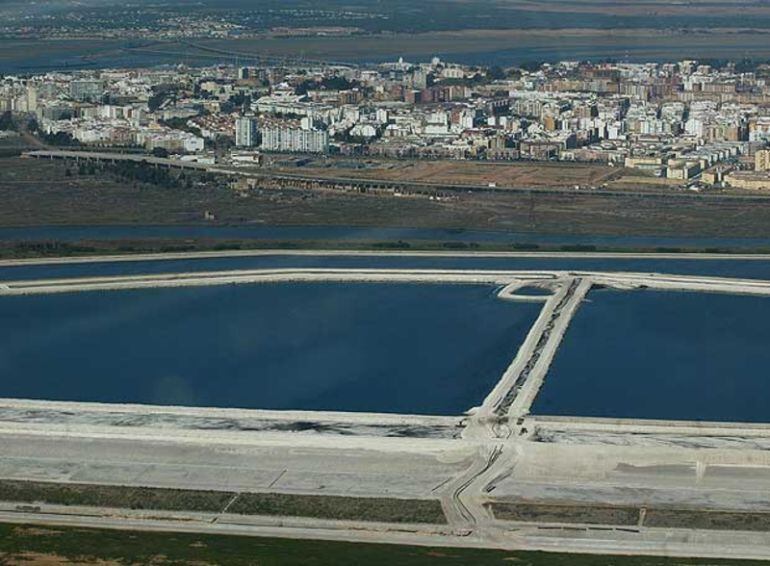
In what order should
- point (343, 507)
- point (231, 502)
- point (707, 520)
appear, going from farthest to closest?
point (231, 502) → point (343, 507) → point (707, 520)

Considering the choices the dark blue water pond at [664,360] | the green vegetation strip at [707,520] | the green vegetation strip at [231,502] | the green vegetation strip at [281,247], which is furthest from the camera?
the green vegetation strip at [281,247]

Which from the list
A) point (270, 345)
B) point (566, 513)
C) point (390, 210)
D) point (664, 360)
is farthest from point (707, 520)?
point (390, 210)

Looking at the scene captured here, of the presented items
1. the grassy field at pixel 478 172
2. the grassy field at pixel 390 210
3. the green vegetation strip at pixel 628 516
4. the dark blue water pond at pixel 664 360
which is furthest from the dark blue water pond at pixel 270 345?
the grassy field at pixel 478 172

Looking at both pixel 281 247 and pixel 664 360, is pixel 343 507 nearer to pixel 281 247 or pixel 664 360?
pixel 664 360

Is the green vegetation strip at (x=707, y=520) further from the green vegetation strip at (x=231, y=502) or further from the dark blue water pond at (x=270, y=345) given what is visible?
the dark blue water pond at (x=270, y=345)

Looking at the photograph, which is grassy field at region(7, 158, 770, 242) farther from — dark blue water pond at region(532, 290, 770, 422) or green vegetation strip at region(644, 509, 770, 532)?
green vegetation strip at region(644, 509, 770, 532)

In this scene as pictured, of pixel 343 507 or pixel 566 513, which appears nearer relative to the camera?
pixel 566 513

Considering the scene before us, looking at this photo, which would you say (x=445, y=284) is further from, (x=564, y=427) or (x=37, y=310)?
(x=564, y=427)
